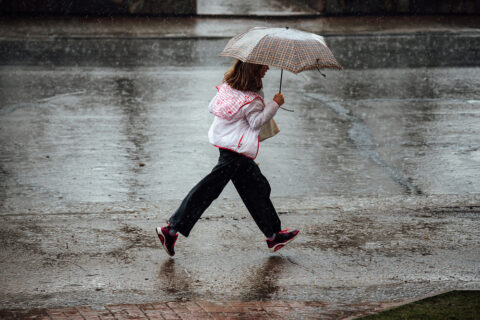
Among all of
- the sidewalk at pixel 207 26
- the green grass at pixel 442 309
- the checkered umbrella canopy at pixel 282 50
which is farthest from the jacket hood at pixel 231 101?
the sidewalk at pixel 207 26

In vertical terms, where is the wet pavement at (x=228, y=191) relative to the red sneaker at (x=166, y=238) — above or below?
below

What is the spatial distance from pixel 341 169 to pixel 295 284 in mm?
3016

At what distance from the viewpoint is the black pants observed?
5539mm

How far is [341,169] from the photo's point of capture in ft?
26.3

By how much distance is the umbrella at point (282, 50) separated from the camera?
5.12 meters

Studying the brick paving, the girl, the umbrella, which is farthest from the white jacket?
the brick paving

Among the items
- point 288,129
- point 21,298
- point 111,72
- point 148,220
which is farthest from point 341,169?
point 111,72

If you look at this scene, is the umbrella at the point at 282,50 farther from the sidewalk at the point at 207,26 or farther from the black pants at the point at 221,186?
the sidewalk at the point at 207,26

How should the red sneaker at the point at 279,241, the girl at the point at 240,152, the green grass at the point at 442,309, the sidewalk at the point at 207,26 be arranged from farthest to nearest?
the sidewalk at the point at 207,26, the red sneaker at the point at 279,241, the girl at the point at 240,152, the green grass at the point at 442,309

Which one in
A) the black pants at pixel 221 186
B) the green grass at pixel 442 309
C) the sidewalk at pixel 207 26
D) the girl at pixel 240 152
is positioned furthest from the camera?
the sidewalk at pixel 207 26

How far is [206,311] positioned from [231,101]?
1575 mm

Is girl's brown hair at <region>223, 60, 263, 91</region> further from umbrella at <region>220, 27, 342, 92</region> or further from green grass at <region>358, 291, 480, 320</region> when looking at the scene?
green grass at <region>358, 291, 480, 320</region>

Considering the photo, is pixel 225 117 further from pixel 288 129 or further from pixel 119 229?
pixel 288 129

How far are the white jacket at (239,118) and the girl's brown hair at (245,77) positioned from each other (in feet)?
0.13
